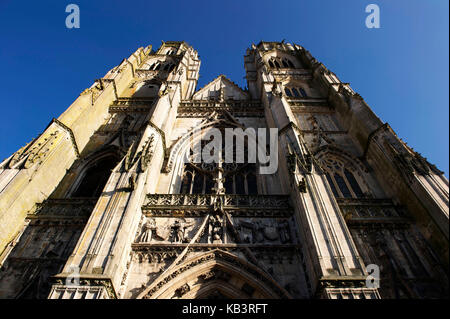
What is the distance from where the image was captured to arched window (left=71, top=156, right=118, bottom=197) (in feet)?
35.4

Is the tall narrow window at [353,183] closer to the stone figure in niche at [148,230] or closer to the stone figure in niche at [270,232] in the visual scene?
the stone figure in niche at [270,232]

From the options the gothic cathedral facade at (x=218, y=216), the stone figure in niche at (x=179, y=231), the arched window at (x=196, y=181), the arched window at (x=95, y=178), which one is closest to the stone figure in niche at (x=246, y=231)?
the gothic cathedral facade at (x=218, y=216)

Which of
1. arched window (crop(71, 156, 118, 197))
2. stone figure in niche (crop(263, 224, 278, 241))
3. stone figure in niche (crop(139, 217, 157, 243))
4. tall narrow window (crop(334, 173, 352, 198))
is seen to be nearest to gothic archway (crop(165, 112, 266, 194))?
stone figure in niche (crop(139, 217, 157, 243))

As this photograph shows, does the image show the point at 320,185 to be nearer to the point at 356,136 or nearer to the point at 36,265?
the point at 356,136

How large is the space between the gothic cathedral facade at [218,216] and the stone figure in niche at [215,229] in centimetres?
3

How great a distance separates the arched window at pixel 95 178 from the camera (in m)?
10.8

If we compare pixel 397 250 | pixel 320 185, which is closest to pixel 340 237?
pixel 320 185

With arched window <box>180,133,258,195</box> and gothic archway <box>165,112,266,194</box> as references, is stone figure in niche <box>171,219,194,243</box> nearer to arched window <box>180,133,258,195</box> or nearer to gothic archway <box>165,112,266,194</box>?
gothic archway <box>165,112,266,194</box>

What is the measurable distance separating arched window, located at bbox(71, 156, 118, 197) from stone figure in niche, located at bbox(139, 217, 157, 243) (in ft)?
11.7

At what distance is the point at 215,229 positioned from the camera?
25.9 ft

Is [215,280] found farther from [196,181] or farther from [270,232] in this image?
[196,181]

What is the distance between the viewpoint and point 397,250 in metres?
7.58

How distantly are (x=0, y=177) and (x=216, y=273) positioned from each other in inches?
277
